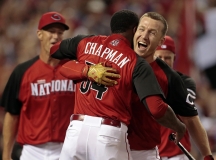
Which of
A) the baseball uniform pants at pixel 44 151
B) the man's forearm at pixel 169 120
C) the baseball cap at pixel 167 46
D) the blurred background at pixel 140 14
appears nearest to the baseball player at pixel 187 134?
the baseball cap at pixel 167 46

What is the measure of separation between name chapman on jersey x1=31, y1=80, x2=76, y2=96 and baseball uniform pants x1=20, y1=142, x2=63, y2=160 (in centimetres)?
55

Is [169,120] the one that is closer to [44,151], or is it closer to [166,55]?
[166,55]

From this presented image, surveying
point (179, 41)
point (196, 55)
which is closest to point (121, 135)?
point (179, 41)

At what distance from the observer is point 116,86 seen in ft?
17.1

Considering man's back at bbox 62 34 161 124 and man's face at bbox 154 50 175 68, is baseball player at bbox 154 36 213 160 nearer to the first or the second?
man's face at bbox 154 50 175 68

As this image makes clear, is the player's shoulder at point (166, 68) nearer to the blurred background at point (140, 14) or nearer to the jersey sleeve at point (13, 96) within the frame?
the jersey sleeve at point (13, 96)

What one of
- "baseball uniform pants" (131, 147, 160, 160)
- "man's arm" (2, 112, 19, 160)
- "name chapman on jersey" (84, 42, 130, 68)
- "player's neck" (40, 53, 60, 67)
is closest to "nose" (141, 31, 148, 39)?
"name chapman on jersey" (84, 42, 130, 68)

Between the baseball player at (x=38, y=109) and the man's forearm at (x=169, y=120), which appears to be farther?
the baseball player at (x=38, y=109)

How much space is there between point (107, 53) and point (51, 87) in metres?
1.45

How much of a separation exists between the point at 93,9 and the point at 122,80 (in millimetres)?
7186

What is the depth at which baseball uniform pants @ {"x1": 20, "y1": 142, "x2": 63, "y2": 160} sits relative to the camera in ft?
21.4

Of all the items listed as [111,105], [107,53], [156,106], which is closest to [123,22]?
[107,53]

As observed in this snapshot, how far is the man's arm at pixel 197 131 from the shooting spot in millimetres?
5738

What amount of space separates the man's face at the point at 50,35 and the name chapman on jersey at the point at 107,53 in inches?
54.2
